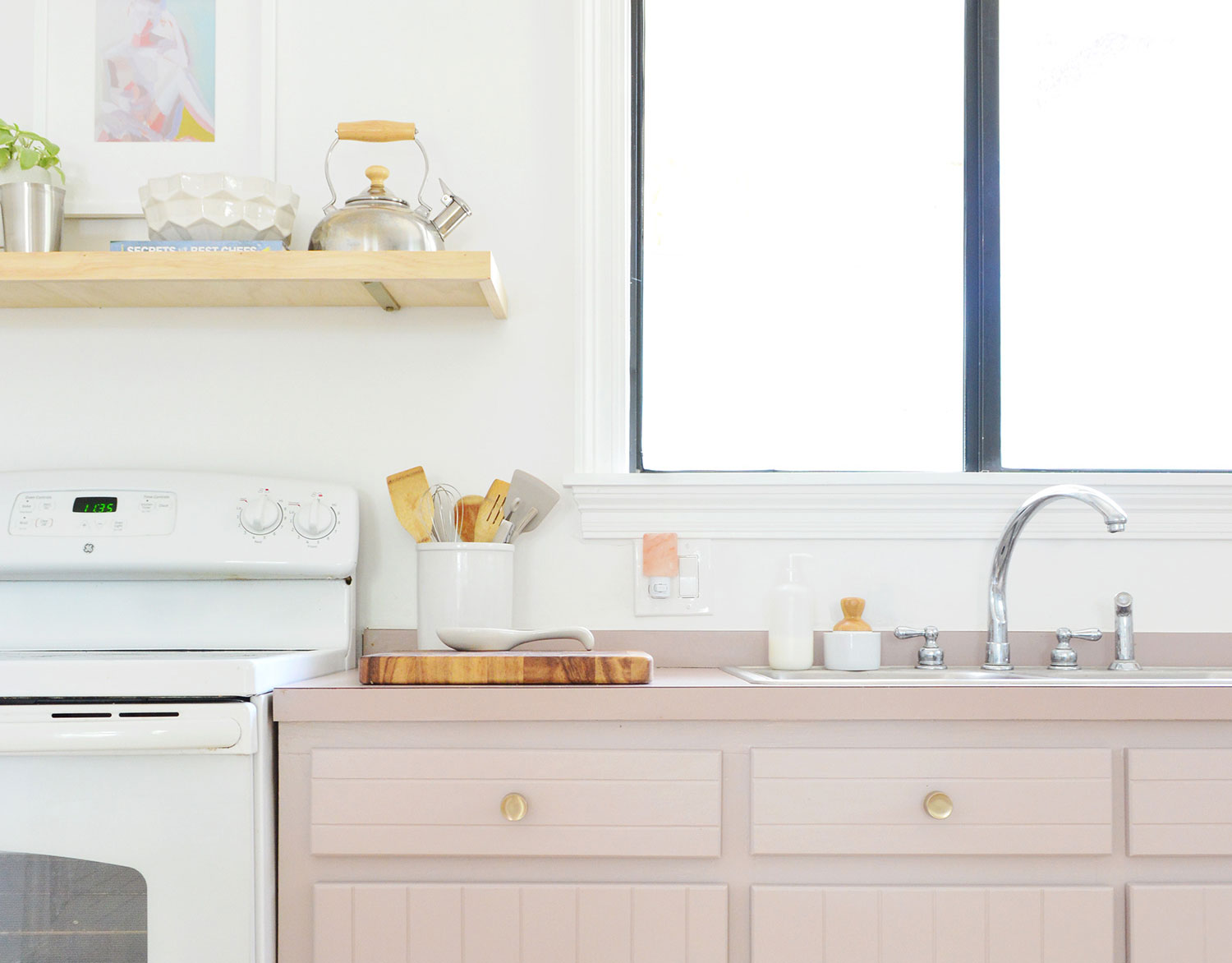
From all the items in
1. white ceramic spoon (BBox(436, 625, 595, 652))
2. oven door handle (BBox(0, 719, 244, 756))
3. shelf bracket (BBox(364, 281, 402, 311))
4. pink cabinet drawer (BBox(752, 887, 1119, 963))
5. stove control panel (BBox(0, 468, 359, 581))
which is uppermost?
shelf bracket (BBox(364, 281, 402, 311))

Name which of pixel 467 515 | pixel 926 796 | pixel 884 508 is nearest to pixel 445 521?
pixel 467 515

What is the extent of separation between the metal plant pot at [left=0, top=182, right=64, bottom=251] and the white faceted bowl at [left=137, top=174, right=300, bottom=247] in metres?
0.17

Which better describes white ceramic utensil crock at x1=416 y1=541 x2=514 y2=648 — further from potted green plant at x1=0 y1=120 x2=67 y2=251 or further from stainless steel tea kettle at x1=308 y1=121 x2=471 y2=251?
potted green plant at x1=0 y1=120 x2=67 y2=251

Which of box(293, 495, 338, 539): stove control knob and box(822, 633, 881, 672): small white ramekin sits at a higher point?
box(293, 495, 338, 539): stove control knob

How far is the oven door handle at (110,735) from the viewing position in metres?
1.15

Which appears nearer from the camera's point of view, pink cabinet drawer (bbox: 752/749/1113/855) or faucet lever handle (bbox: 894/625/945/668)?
pink cabinet drawer (bbox: 752/749/1113/855)

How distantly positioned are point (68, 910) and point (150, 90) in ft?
4.44

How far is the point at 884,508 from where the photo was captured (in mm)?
1734

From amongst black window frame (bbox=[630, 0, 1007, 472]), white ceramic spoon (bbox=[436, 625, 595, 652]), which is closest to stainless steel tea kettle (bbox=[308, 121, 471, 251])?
black window frame (bbox=[630, 0, 1007, 472])

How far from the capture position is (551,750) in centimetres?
125

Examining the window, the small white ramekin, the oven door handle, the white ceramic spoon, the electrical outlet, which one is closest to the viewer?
the oven door handle

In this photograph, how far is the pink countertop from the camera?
4.09 ft

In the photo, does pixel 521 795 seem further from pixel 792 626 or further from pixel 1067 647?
pixel 1067 647

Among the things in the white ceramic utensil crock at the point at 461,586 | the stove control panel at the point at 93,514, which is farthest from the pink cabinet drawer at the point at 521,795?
the stove control panel at the point at 93,514
